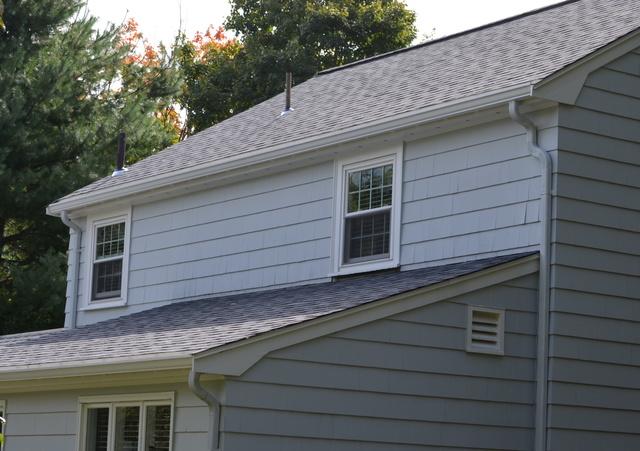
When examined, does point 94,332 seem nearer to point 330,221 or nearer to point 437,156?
point 330,221

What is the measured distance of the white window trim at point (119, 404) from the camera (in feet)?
36.2

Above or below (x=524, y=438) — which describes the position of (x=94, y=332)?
above

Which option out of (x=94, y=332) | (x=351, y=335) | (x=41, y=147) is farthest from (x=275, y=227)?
(x=41, y=147)

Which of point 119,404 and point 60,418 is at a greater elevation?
point 119,404

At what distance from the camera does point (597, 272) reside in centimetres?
1181

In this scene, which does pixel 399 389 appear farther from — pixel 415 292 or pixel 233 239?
pixel 233 239

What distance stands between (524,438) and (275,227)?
4.62 m

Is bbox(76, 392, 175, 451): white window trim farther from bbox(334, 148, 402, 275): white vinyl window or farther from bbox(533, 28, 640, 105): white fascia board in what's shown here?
bbox(533, 28, 640, 105): white fascia board

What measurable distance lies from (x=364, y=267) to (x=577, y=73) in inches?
126

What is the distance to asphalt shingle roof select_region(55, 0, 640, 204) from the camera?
13.0m

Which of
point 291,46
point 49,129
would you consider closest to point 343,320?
point 49,129

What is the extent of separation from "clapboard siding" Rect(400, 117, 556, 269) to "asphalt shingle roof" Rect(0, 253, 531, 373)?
27 cm

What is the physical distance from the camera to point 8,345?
14.7 meters

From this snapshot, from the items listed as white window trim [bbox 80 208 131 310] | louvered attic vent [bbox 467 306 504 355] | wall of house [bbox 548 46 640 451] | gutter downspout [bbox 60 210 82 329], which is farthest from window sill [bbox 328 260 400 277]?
gutter downspout [bbox 60 210 82 329]
